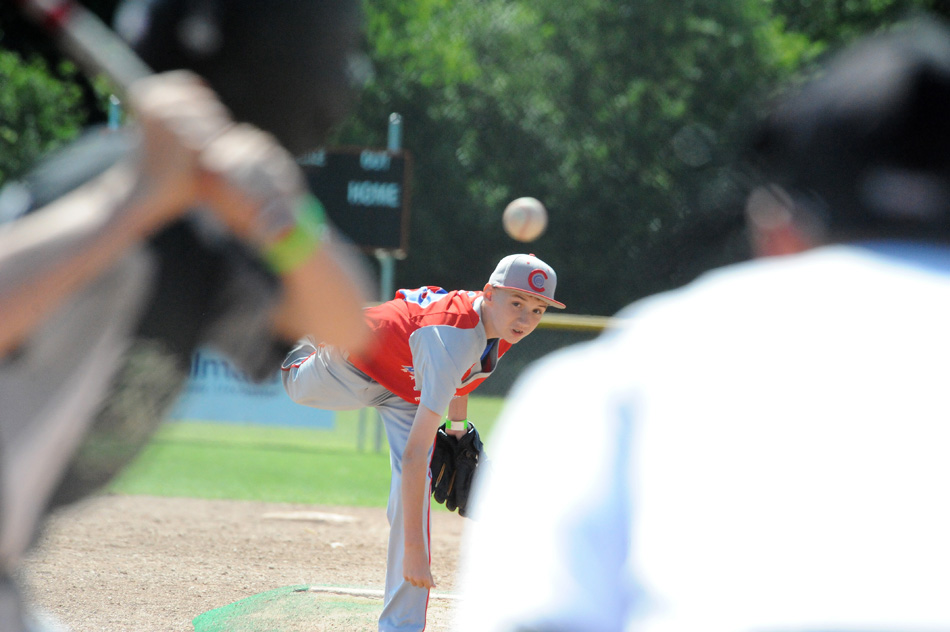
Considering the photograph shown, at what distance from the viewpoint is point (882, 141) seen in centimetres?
96

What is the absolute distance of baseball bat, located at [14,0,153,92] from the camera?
1.16m

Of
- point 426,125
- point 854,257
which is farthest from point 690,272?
point 426,125

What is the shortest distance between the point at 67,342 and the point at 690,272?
0.73 metres

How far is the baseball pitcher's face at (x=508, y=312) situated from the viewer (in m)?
4.22

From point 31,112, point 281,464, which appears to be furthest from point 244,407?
point 31,112

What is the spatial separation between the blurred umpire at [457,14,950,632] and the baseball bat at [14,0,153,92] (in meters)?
0.60

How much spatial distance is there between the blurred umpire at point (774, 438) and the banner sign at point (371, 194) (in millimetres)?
8701

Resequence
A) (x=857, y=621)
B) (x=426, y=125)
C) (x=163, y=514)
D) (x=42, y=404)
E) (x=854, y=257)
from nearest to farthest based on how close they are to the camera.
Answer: (x=857, y=621), (x=854, y=257), (x=42, y=404), (x=163, y=514), (x=426, y=125)

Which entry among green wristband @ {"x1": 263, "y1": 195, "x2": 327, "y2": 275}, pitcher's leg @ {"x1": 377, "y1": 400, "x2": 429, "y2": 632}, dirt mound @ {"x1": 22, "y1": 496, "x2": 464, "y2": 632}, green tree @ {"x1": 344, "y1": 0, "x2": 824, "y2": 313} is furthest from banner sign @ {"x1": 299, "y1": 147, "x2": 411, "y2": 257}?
green tree @ {"x1": 344, "y1": 0, "x2": 824, "y2": 313}

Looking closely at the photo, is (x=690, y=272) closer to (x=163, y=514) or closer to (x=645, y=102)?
(x=163, y=514)

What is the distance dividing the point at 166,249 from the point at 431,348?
2779 millimetres

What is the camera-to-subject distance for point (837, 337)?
900 mm

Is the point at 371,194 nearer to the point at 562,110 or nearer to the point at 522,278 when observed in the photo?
the point at 522,278

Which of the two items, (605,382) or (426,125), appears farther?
(426,125)
